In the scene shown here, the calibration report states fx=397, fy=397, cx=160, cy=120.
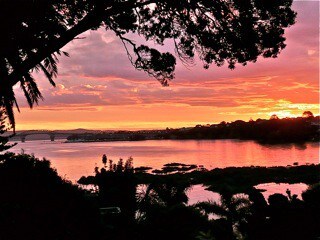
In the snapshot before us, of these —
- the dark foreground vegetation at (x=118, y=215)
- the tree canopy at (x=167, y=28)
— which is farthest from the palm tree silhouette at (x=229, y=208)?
the tree canopy at (x=167, y=28)

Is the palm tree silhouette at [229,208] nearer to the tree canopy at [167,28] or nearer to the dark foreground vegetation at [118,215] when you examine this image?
the dark foreground vegetation at [118,215]

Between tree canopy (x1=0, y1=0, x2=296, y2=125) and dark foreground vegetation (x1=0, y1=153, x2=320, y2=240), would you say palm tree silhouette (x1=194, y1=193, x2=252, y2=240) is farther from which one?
tree canopy (x1=0, y1=0, x2=296, y2=125)

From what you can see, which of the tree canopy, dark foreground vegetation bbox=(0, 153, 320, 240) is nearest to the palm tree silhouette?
dark foreground vegetation bbox=(0, 153, 320, 240)

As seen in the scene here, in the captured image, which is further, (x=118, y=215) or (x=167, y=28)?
(x=167, y=28)

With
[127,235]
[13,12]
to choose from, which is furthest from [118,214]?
[13,12]

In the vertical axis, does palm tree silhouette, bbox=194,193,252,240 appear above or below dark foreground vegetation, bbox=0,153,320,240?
below

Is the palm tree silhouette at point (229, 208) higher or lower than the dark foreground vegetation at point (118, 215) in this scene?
lower

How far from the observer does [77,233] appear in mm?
6988

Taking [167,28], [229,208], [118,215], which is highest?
[167,28]

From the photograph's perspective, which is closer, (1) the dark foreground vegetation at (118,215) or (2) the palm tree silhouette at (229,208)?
(1) the dark foreground vegetation at (118,215)

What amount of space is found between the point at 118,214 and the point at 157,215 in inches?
74.1

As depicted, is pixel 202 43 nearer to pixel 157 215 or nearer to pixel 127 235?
pixel 157 215

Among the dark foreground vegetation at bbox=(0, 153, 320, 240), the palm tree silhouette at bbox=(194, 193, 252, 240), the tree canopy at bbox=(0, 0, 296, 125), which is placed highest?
the tree canopy at bbox=(0, 0, 296, 125)

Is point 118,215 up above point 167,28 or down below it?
below
